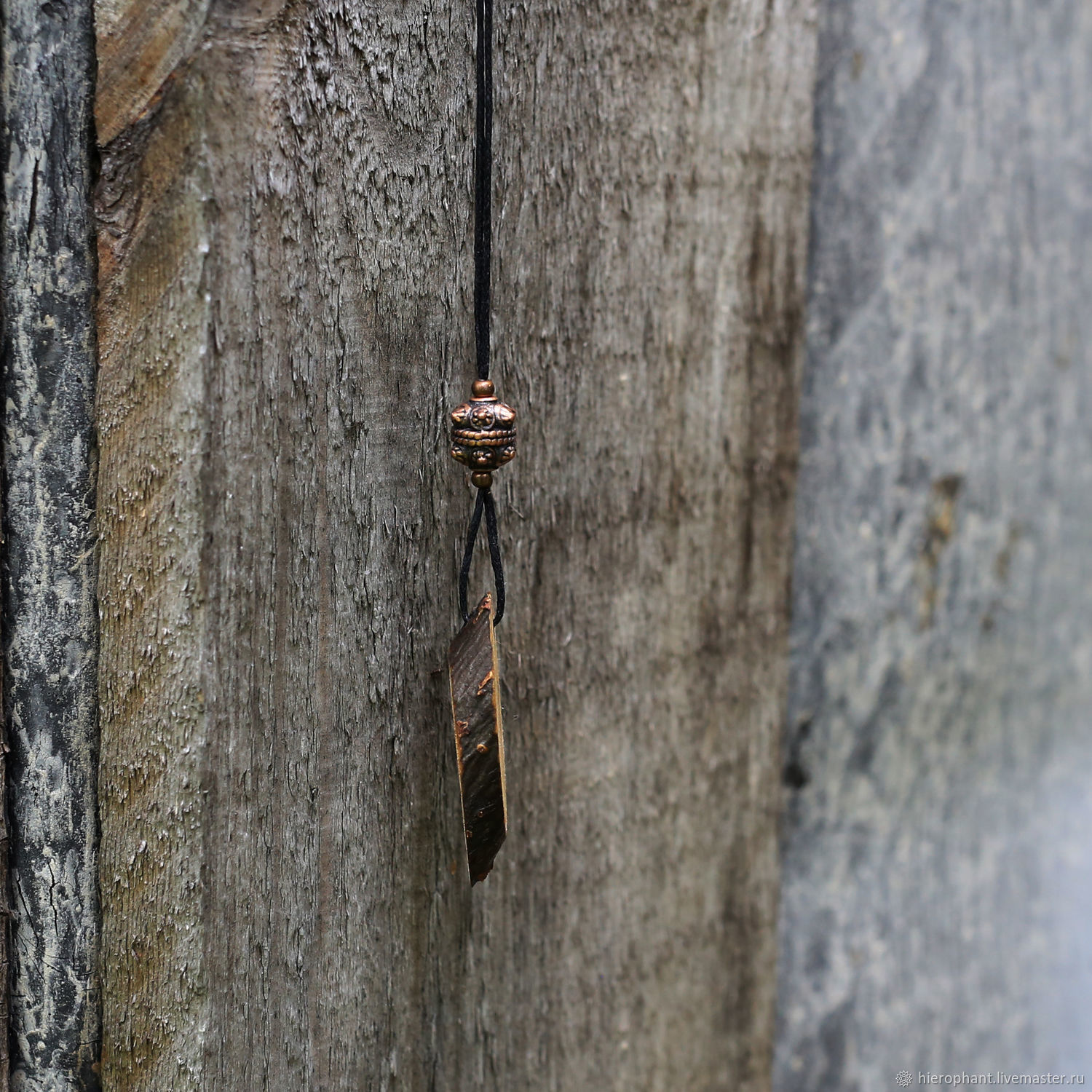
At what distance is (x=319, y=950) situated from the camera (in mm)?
509

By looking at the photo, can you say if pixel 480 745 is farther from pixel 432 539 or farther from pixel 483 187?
pixel 483 187

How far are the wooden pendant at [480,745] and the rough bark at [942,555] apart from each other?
0.39 meters

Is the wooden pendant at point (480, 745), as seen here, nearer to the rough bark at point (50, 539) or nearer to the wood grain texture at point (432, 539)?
the wood grain texture at point (432, 539)

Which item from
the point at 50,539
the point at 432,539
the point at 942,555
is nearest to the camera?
the point at 50,539

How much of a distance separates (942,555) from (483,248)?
1.71 ft

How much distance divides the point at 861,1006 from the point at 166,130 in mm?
841

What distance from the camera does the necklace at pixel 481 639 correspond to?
0.48 m

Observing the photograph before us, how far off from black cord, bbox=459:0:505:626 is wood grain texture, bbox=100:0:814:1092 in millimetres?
25

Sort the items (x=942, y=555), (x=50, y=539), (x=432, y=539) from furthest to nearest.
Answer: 1. (x=942, y=555)
2. (x=432, y=539)
3. (x=50, y=539)

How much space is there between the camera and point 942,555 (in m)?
0.82

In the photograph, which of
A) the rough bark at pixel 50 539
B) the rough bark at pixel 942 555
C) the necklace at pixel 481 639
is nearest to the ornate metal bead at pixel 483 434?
the necklace at pixel 481 639

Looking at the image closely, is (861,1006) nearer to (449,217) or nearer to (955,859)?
(955,859)

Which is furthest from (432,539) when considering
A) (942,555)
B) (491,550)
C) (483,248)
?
(942,555)

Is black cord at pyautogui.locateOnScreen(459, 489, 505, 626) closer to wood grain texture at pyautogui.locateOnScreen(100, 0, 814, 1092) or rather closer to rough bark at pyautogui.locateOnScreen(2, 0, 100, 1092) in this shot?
wood grain texture at pyautogui.locateOnScreen(100, 0, 814, 1092)
